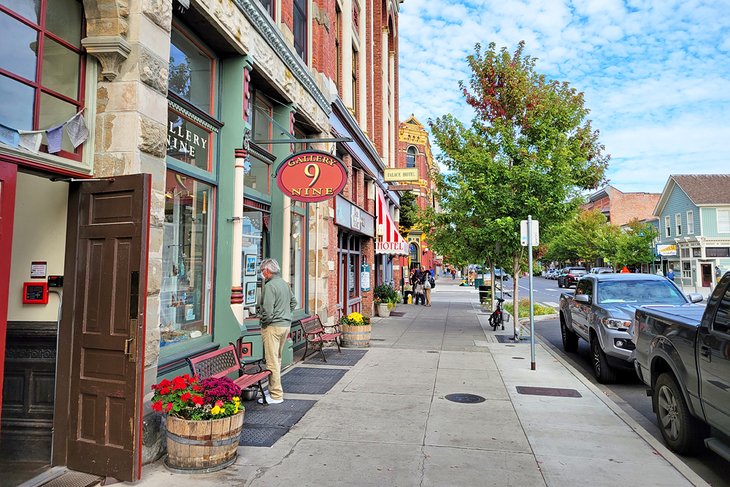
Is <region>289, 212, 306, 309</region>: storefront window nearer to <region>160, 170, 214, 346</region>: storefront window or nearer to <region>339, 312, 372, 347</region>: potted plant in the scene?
<region>339, 312, 372, 347</region>: potted plant

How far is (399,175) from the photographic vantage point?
68.3 feet

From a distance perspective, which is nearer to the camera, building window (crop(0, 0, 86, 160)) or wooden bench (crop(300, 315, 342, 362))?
building window (crop(0, 0, 86, 160))

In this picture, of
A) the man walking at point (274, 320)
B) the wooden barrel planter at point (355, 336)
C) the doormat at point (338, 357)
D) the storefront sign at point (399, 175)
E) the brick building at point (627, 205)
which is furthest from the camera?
the brick building at point (627, 205)

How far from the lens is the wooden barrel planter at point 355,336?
37.1ft

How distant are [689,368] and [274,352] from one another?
473 centimetres

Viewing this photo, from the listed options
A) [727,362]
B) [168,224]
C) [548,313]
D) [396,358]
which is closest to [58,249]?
[168,224]

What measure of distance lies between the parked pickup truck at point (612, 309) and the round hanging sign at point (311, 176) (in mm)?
4977

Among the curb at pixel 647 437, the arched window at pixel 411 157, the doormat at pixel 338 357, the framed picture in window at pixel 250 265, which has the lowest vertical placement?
the curb at pixel 647 437

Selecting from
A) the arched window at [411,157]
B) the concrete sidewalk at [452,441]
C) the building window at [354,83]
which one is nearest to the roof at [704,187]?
the arched window at [411,157]

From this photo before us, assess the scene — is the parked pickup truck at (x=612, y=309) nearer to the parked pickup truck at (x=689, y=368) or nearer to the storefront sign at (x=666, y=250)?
the parked pickup truck at (x=689, y=368)

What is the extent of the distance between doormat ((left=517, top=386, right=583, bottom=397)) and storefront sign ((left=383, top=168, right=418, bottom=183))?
1371cm

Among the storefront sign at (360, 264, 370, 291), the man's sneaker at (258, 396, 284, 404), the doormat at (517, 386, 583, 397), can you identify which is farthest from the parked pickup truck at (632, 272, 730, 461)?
the storefront sign at (360, 264, 370, 291)

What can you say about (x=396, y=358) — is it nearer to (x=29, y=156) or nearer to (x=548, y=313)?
(x=29, y=156)

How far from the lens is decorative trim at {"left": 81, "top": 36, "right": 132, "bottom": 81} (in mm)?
4488
